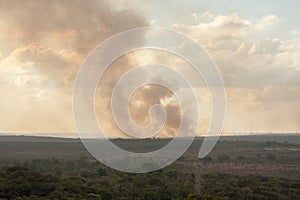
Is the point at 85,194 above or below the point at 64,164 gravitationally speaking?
below

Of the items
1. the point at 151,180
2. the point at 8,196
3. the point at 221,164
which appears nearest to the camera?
the point at 8,196

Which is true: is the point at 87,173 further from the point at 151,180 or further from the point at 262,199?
the point at 262,199

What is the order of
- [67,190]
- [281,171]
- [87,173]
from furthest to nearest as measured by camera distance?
[281,171], [87,173], [67,190]

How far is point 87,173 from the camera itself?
88312 millimetres

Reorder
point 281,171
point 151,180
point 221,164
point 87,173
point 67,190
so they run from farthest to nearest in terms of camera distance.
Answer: point 221,164, point 281,171, point 87,173, point 151,180, point 67,190

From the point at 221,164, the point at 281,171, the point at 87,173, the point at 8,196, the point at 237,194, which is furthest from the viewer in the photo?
the point at 221,164

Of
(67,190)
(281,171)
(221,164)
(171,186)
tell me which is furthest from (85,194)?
(221,164)

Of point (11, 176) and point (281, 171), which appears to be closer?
point (11, 176)

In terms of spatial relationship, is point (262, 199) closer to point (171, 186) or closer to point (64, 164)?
point (171, 186)

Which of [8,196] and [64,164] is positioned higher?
[64,164]

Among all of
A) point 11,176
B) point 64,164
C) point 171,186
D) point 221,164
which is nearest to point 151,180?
point 171,186

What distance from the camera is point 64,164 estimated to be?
114938 mm

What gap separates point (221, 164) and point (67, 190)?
79.6 metres

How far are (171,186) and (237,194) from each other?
942 cm
